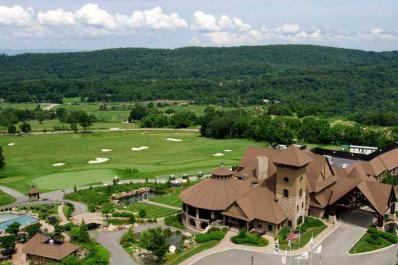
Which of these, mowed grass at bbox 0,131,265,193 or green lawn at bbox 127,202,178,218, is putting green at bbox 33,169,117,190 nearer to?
mowed grass at bbox 0,131,265,193

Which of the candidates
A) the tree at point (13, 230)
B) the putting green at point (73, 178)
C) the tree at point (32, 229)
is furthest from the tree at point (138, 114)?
the tree at point (13, 230)

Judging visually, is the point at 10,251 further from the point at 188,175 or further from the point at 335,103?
the point at 335,103

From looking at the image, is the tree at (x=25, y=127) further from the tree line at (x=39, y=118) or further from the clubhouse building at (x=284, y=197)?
the clubhouse building at (x=284, y=197)

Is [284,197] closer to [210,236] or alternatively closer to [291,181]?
[291,181]

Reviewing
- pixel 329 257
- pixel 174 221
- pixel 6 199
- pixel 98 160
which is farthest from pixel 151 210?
pixel 98 160

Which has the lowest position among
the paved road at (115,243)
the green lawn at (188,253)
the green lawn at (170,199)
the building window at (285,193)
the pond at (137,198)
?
the pond at (137,198)

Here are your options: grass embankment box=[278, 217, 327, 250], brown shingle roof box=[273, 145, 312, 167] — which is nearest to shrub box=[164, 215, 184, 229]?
grass embankment box=[278, 217, 327, 250]
